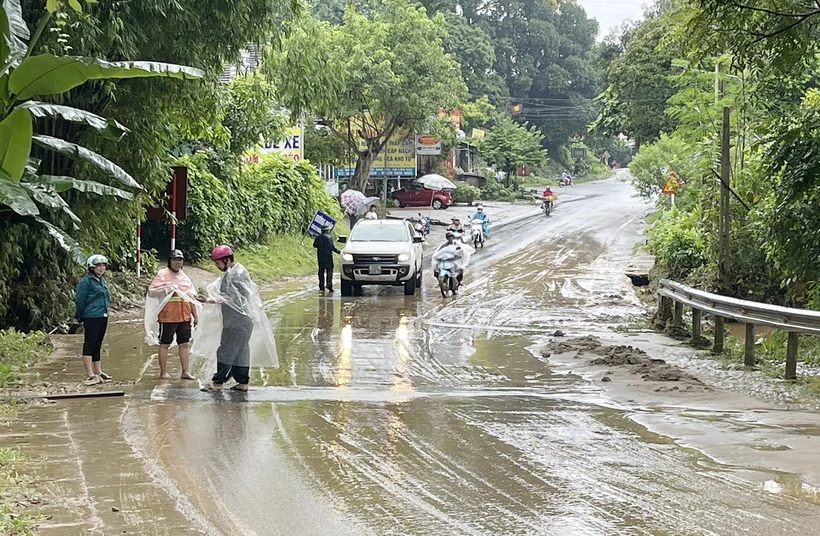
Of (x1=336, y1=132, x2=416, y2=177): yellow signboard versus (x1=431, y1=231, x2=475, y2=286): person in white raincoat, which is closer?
(x1=431, y1=231, x2=475, y2=286): person in white raincoat

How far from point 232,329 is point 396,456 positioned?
4035mm

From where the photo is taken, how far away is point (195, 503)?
23.5ft

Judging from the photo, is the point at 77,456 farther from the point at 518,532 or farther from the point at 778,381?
the point at 778,381

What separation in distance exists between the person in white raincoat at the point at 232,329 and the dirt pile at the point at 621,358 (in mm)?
4804

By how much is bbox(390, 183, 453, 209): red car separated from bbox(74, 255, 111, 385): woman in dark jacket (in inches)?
1977

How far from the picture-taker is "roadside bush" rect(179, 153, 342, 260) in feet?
90.9

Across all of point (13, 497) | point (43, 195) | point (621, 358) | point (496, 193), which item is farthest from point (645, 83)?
point (13, 497)

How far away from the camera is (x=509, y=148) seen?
265ft

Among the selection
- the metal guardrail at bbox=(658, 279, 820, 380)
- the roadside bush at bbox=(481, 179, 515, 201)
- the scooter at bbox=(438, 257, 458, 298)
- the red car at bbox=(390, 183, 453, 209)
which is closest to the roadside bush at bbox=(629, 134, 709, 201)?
the red car at bbox=(390, 183, 453, 209)

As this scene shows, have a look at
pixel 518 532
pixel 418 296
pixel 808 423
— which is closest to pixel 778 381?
pixel 808 423

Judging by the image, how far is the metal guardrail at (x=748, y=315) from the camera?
486 inches

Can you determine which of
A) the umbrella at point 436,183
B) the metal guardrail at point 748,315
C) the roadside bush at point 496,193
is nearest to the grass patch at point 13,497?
the metal guardrail at point 748,315

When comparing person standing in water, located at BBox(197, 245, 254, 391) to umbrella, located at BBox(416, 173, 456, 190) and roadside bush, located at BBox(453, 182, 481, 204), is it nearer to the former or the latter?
umbrella, located at BBox(416, 173, 456, 190)

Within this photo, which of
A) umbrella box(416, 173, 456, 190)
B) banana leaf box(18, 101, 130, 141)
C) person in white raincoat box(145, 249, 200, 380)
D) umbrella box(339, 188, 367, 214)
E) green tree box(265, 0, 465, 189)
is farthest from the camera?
umbrella box(416, 173, 456, 190)
